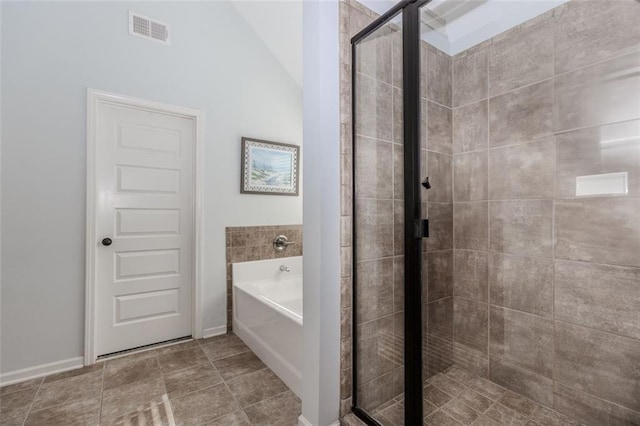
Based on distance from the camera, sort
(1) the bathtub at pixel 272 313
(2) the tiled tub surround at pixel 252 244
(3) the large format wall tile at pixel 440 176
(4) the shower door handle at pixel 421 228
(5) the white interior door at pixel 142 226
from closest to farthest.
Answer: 1. (4) the shower door handle at pixel 421 228
2. (3) the large format wall tile at pixel 440 176
3. (1) the bathtub at pixel 272 313
4. (5) the white interior door at pixel 142 226
5. (2) the tiled tub surround at pixel 252 244

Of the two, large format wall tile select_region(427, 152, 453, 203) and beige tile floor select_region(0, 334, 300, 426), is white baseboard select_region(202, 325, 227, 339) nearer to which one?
beige tile floor select_region(0, 334, 300, 426)

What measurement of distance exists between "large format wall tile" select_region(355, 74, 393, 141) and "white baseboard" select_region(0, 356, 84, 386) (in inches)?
101

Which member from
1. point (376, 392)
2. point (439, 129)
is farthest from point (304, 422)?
point (439, 129)

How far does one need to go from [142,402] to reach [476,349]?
83.6 inches

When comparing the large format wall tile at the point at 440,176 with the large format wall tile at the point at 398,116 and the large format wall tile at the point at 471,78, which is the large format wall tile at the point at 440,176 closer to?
the large format wall tile at the point at 398,116

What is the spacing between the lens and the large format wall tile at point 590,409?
4.66ft

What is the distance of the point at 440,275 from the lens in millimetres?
1684

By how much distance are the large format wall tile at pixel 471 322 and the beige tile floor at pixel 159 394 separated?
114cm

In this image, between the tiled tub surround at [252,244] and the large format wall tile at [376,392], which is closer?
the large format wall tile at [376,392]

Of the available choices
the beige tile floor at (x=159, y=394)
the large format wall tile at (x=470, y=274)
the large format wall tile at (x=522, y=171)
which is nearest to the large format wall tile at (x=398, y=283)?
the large format wall tile at (x=470, y=274)

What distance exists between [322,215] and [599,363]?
1610 millimetres

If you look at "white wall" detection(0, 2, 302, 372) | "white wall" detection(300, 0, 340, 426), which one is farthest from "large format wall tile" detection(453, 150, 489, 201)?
"white wall" detection(0, 2, 302, 372)

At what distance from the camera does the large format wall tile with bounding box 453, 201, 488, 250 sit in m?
1.92

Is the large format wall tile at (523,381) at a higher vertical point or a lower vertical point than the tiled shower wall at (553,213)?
lower
